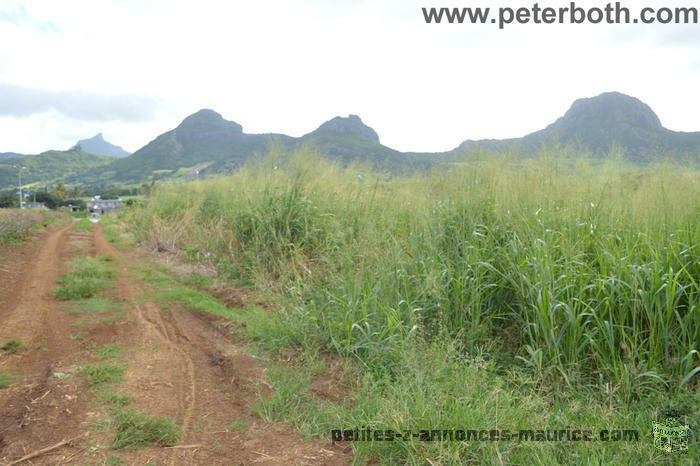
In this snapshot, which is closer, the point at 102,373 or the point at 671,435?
the point at 671,435

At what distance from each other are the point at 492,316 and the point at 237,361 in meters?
2.40

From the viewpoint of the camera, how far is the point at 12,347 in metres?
3.41

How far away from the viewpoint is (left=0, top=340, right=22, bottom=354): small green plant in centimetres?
337

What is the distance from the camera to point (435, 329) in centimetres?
332

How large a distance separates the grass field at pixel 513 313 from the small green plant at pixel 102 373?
130cm

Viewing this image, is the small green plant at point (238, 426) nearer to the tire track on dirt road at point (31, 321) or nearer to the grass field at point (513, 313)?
the grass field at point (513, 313)

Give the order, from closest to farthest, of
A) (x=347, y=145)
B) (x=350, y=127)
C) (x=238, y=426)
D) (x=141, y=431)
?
(x=141, y=431), (x=238, y=426), (x=347, y=145), (x=350, y=127)

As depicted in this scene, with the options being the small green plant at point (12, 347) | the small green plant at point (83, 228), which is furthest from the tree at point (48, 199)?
the small green plant at point (12, 347)

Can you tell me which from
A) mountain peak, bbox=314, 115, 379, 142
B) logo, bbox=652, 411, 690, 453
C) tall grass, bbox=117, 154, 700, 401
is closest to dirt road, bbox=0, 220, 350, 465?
tall grass, bbox=117, 154, 700, 401

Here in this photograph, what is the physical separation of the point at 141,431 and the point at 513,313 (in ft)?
9.81

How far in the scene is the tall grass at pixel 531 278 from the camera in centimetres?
268

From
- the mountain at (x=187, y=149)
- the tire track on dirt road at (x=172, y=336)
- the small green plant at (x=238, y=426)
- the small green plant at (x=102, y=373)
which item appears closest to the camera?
the small green plant at (x=238, y=426)

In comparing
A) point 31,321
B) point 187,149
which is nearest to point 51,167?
point 187,149

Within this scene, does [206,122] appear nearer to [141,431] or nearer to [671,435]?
[141,431]
